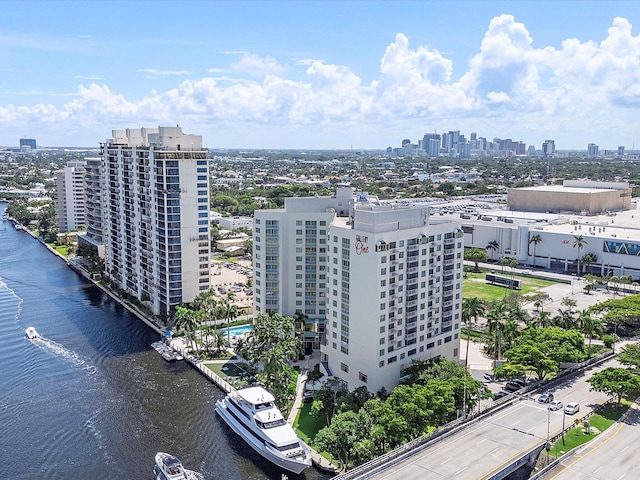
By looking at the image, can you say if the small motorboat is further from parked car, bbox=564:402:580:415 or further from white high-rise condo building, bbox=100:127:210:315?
parked car, bbox=564:402:580:415

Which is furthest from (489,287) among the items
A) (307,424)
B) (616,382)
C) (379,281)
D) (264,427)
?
(264,427)

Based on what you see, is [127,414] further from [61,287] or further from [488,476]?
[61,287]

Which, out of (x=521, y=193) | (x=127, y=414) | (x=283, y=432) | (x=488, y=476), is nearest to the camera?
(x=488, y=476)

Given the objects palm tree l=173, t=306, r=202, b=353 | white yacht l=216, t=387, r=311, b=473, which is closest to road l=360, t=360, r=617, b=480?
white yacht l=216, t=387, r=311, b=473

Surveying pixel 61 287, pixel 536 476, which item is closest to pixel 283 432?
pixel 536 476

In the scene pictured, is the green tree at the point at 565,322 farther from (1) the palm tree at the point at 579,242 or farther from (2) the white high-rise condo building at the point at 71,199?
(2) the white high-rise condo building at the point at 71,199
